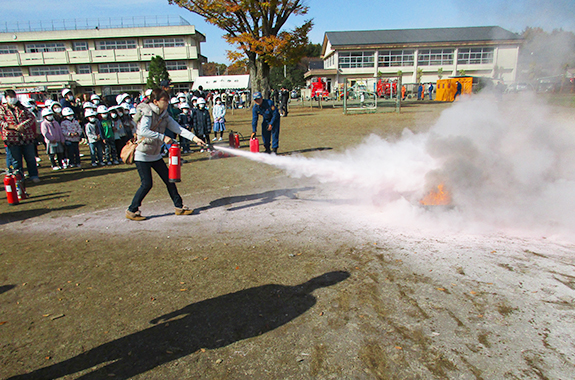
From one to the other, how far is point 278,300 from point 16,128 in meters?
8.23

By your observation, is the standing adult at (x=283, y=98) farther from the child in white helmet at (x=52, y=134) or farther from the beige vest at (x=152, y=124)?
the beige vest at (x=152, y=124)

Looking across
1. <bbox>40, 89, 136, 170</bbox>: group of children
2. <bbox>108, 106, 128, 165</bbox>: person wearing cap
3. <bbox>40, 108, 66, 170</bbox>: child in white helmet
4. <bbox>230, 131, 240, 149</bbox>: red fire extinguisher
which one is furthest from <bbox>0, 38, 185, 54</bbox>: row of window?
<bbox>40, 108, 66, 170</bbox>: child in white helmet

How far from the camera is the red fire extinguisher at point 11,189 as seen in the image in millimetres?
7501

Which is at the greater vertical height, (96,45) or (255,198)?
(96,45)

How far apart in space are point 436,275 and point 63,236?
5732 mm

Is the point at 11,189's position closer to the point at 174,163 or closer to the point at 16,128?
the point at 16,128

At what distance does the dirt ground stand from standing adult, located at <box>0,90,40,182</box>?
2.91m

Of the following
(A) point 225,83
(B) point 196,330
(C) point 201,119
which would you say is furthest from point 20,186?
(A) point 225,83

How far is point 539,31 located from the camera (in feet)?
20.1

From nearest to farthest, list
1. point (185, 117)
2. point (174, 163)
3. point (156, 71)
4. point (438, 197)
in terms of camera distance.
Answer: point (438, 197) < point (174, 163) < point (185, 117) < point (156, 71)

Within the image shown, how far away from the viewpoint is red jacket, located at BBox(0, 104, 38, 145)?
830cm

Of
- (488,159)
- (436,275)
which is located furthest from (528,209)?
(436,275)

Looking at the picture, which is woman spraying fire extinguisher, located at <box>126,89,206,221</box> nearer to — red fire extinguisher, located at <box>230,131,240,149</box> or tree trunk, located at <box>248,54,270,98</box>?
red fire extinguisher, located at <box>230,131,240,149</box>

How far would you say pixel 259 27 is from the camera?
94.8 ft
